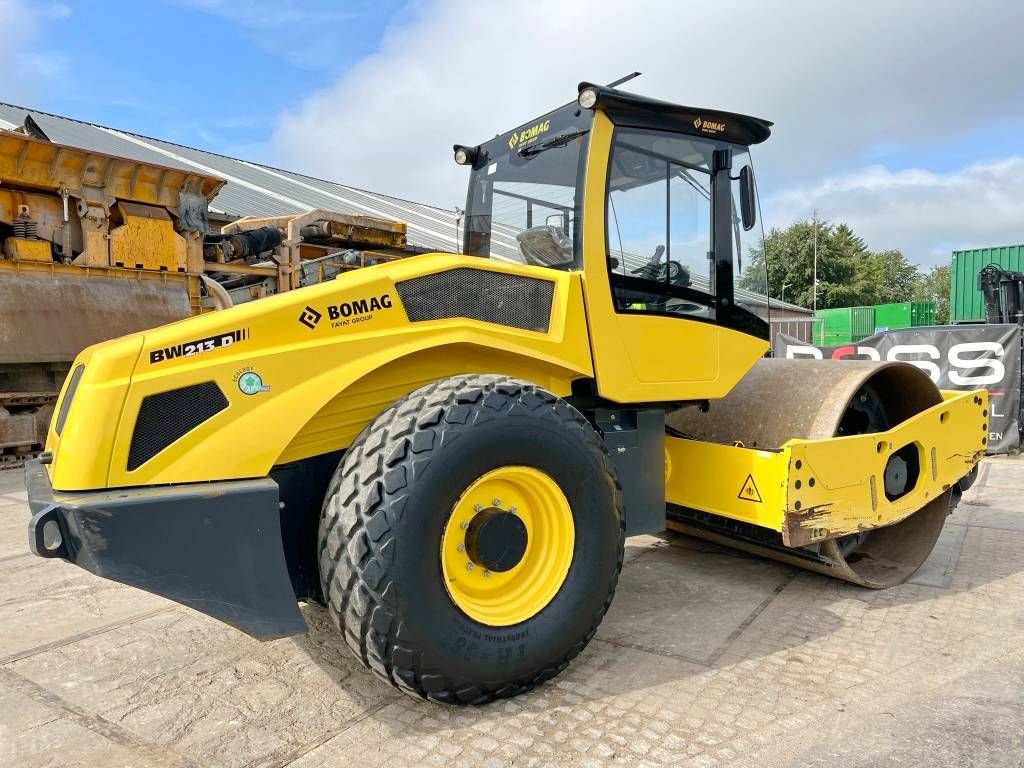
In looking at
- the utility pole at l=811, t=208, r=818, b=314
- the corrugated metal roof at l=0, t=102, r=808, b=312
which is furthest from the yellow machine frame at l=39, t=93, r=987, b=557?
the utility pole at l=811, t=208, r=818, b=314

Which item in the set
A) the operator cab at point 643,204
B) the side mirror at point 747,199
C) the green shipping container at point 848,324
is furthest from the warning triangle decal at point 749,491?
the green shipping container at point 848,324

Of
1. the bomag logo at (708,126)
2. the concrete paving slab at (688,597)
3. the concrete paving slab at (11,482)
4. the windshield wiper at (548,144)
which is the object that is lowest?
the concrete paving slab at (688,597)

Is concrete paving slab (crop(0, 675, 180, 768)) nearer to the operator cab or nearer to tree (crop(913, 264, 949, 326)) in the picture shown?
the operator cab

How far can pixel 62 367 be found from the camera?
8.86 m

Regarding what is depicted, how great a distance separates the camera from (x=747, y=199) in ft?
13.4

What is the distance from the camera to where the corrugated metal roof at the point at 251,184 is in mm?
16344

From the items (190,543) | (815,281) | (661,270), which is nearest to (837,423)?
(661,270)

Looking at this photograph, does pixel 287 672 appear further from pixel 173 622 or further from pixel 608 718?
pixel 608 718

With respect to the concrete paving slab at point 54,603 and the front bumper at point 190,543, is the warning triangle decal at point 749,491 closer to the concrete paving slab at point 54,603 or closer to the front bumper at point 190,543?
the front bumper at point 190,543

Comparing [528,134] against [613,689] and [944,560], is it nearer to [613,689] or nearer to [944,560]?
[613,689]

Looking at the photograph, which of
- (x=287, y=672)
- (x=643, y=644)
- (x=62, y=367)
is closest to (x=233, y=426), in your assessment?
(x=287, y=672)

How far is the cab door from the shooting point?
141 inches

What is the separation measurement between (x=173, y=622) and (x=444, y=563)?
1860 mm

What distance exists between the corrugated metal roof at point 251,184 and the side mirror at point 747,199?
432 inches
